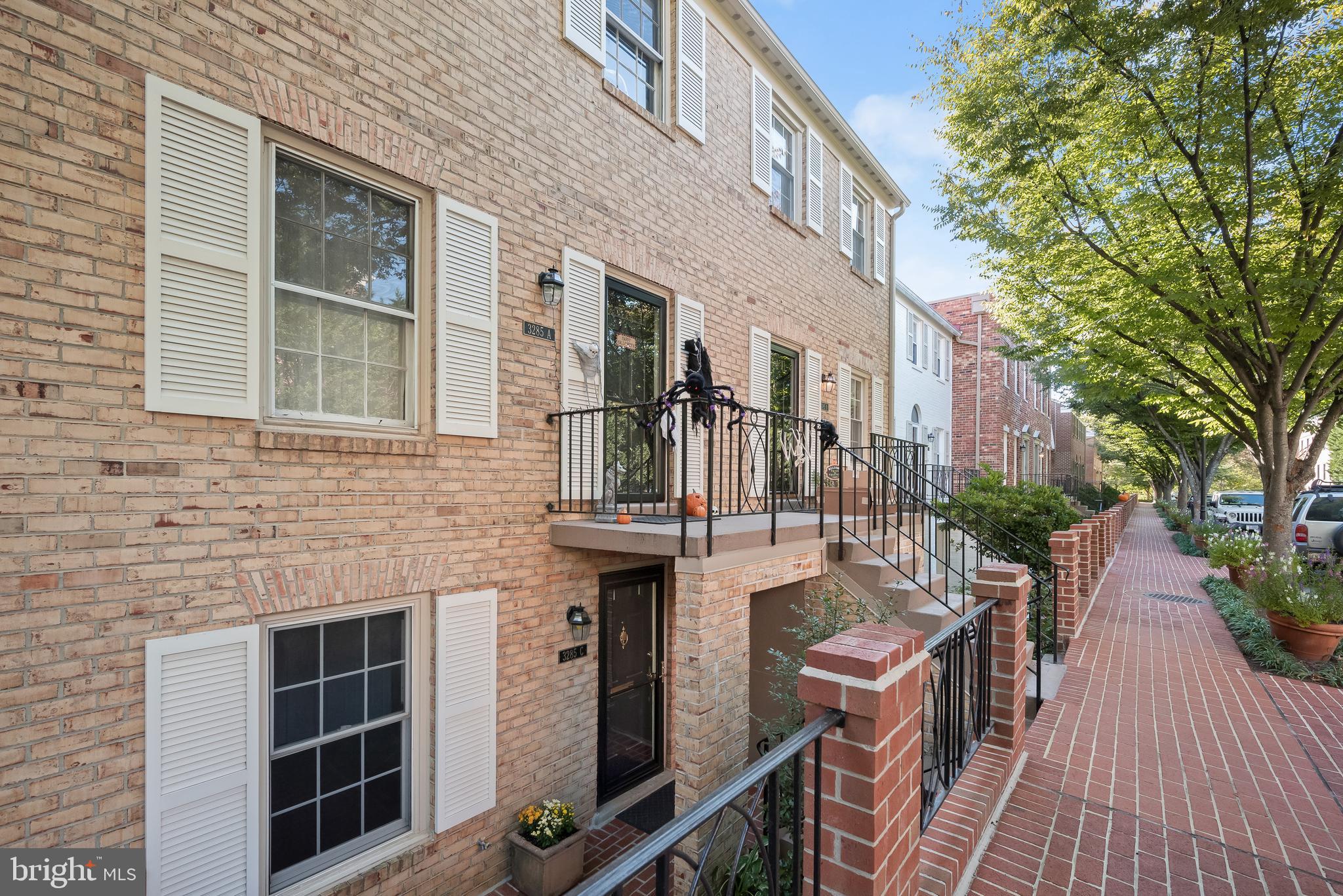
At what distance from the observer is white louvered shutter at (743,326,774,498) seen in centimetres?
745

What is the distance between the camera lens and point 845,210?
10055mm

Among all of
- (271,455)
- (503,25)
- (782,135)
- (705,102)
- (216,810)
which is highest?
(782,135)

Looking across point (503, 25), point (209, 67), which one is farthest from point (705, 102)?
point (209, 67)

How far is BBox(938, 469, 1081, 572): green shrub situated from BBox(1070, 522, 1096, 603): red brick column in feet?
1.40

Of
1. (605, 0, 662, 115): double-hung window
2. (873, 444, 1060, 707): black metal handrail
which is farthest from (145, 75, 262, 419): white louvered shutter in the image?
(873, 444, 1060, 707): black metal handrail

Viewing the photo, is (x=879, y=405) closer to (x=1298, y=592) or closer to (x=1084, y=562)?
(x=1084, y=562)

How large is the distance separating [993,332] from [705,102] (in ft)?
53.1

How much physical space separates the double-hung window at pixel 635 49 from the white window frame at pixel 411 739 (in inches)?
203

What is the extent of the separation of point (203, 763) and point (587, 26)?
20.2ft

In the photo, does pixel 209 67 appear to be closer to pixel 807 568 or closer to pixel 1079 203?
pixel 807 568

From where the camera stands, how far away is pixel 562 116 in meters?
5.09

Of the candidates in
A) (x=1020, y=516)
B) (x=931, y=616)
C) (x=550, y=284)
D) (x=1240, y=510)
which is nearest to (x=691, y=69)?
(x=550, y=284)

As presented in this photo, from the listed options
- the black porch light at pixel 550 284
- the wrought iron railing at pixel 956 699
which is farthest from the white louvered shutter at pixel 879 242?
the wrought iron railing at pixel 956 699

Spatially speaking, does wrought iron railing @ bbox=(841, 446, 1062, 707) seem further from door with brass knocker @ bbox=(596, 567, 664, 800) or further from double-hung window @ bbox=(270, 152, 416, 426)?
double-hung window @ bbox=(270, 152, 416, 426)
